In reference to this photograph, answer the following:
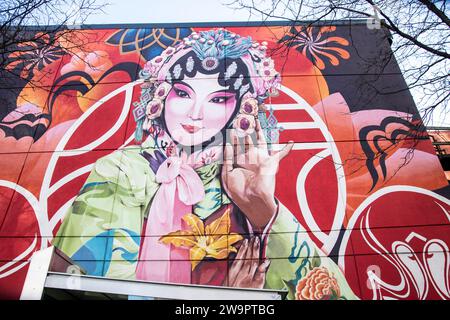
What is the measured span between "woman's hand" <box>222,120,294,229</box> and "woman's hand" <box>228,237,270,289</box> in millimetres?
501

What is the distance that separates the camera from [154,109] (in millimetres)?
9047

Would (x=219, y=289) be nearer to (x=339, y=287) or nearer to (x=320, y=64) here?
(x=339, y=287)

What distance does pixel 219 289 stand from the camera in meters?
5.02

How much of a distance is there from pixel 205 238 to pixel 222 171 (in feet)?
5.52

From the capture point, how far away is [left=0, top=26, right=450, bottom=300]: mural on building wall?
23.1 ft

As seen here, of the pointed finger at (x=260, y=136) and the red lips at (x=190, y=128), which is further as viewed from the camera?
the red lips at (x=190, y=128)

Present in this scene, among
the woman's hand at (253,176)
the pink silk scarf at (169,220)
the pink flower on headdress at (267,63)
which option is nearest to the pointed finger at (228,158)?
the woman's hand at (253,176)

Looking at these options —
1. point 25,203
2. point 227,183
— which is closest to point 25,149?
point 25,203

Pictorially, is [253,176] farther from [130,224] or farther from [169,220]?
[130,224]

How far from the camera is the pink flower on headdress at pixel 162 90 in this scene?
9.27m

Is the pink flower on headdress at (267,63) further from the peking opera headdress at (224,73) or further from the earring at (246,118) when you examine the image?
the earring at (246,118)

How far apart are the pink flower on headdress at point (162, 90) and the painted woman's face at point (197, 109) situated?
0.37 ft

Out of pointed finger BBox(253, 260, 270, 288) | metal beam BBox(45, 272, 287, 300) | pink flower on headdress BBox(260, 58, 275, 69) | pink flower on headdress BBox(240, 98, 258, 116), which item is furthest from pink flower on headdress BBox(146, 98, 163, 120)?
metal beam BBox(45, 272, 287, 300)
